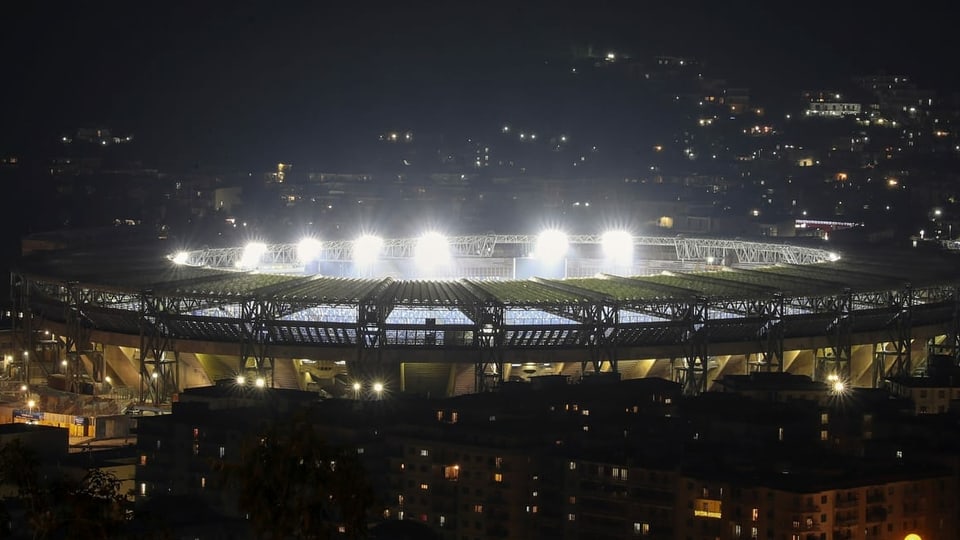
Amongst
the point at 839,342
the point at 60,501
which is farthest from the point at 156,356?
the point at 60,501

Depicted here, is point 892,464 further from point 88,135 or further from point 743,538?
point 88,135

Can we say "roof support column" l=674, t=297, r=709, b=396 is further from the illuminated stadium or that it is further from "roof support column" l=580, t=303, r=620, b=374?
"roof support column" l=580, t=303, r=620, b=374

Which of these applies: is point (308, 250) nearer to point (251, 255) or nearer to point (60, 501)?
point (251, 255)

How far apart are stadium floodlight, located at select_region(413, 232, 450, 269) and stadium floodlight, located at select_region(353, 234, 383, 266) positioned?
1281 millimetres

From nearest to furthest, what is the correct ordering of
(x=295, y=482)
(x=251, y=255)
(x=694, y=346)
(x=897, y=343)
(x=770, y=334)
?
(x=295, y=482) < (x=694, y=346) < (x=770, y=334) < (x=897, y=343) < (x=251, y=255)

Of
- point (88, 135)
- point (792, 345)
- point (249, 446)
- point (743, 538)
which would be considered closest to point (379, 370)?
point (792, 345)

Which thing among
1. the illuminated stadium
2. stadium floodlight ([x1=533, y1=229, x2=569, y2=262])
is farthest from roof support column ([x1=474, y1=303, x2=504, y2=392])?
stadium floodlight ([x1=533, y1=229, x2=569, y2=262])

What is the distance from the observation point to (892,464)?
3606cm

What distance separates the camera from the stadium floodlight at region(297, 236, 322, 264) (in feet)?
233

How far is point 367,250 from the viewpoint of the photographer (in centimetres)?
7281

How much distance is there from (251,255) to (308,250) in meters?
2.94

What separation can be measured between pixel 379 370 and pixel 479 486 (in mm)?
12937

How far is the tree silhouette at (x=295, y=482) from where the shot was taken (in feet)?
67.2

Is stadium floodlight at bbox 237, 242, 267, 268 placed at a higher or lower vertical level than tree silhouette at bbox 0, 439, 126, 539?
higher
